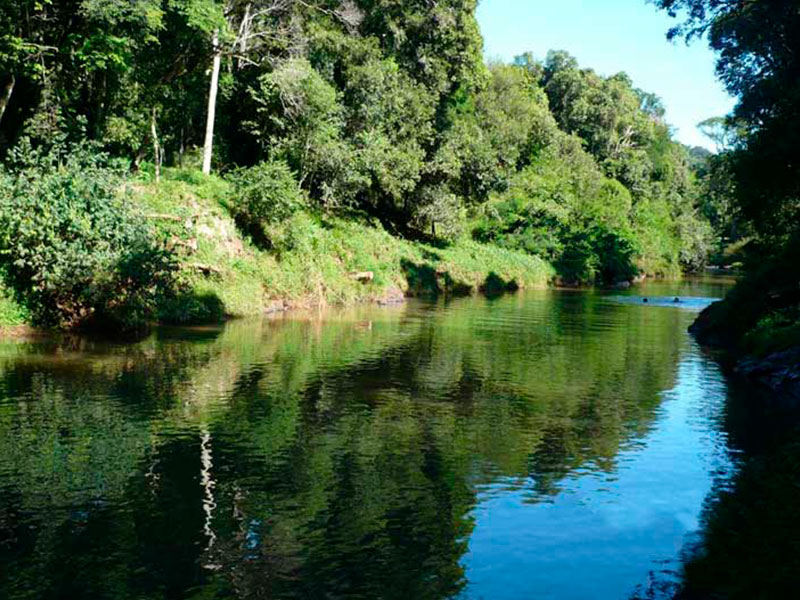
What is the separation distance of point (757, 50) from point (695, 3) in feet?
9.78

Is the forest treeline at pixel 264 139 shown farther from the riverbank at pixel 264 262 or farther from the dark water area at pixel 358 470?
the dark water area at pixel 358 470

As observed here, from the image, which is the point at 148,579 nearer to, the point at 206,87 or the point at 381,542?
the point at 381,542

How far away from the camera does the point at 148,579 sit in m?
8.37

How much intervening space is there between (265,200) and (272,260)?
9.26 ft

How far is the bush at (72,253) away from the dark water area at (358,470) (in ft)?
6.04

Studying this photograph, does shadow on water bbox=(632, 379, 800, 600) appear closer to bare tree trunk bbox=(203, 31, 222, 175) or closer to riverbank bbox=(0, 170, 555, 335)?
riverbank bbox=(0, 170, 555, 335)

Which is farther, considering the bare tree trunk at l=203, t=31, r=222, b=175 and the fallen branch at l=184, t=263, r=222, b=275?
the bare tree trunk at l=203, t=31, r=222, b=175

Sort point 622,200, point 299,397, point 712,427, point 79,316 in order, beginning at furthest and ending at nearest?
point 622,200
point 79,316
point 299,397
point 712,427

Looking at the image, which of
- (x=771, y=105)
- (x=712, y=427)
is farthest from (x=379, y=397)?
(x=771, y=105)

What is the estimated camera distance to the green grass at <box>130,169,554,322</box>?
31.8 meters

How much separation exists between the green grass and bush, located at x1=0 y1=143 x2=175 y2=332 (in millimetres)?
2962

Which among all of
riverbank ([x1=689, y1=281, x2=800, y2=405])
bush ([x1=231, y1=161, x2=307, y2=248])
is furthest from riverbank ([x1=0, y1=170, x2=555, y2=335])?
riverbank ([x1=689, y1=281, x2=800, y2=405])

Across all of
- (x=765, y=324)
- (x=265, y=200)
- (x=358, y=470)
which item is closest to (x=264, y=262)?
(x=265, y=200)

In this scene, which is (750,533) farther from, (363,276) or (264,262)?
(363,276)
